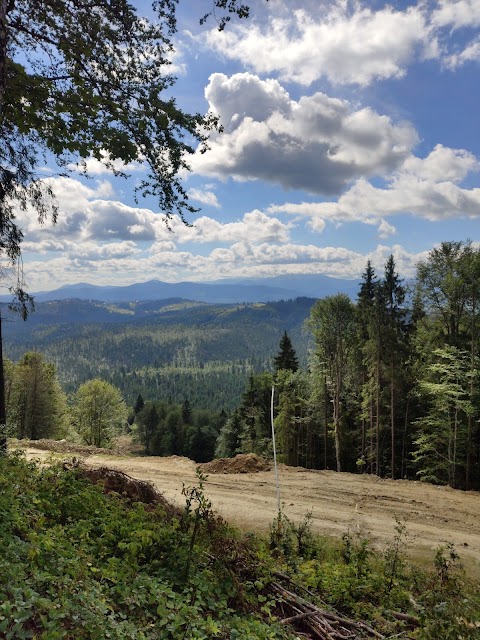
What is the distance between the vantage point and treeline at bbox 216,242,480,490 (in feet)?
72.7

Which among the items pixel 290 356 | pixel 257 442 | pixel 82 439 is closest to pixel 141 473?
pixel 257 442

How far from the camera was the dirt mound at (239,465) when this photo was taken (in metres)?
20.5

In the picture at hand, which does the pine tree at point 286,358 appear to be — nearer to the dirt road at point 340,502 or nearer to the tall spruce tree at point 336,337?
the tall spruce tree at point 336,337

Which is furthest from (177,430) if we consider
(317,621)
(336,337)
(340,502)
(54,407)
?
(317,621)

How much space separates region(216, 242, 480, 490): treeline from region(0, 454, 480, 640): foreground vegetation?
16891 millimetres

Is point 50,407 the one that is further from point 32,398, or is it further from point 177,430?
point 177,430

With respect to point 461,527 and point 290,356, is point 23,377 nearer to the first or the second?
point 290,356

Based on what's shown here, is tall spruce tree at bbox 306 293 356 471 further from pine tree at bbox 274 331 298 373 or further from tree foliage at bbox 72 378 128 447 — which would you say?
tree foliage at bbox 72 378 128 447

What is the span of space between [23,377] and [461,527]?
40424 mm

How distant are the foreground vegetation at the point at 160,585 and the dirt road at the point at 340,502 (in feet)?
16.8

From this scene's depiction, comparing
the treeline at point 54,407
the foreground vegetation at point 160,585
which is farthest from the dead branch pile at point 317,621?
the treeline at point 54,407

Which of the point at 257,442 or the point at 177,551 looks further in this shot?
the point at 257,442

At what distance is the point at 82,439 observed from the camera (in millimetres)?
47719

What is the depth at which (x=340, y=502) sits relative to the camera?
1577cm
